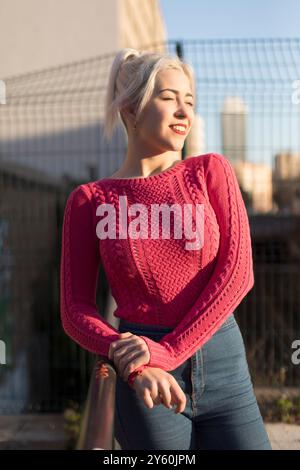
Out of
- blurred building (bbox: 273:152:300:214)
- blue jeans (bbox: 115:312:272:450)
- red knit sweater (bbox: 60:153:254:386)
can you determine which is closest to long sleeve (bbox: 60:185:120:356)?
red knit sweater (bbox: 60:153:254:386)

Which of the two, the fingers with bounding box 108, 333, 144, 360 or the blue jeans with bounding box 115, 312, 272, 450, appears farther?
the blue jeans with bounding box 115, 312, 272, 450

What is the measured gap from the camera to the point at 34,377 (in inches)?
203

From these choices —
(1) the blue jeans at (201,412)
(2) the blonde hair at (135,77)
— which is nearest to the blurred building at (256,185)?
(2) the blonde hair at (135,77)

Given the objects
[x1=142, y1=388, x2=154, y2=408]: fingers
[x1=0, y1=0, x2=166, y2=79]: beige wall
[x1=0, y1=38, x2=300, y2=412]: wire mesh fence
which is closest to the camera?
[x1=142, y1=388, x2=154, y2=408]: fingers

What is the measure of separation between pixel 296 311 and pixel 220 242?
3948 millimetres

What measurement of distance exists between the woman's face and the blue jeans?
405 mm

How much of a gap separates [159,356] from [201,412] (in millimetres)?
191

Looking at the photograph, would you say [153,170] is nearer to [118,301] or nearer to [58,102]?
[118,301]

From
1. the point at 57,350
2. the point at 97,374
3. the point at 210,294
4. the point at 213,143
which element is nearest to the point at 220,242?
the point at 210,294

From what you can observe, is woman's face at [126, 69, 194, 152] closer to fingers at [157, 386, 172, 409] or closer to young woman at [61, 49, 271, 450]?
young woman at [61, 49, 271, 450]

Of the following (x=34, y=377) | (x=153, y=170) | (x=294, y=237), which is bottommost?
(x=34, y=377)
